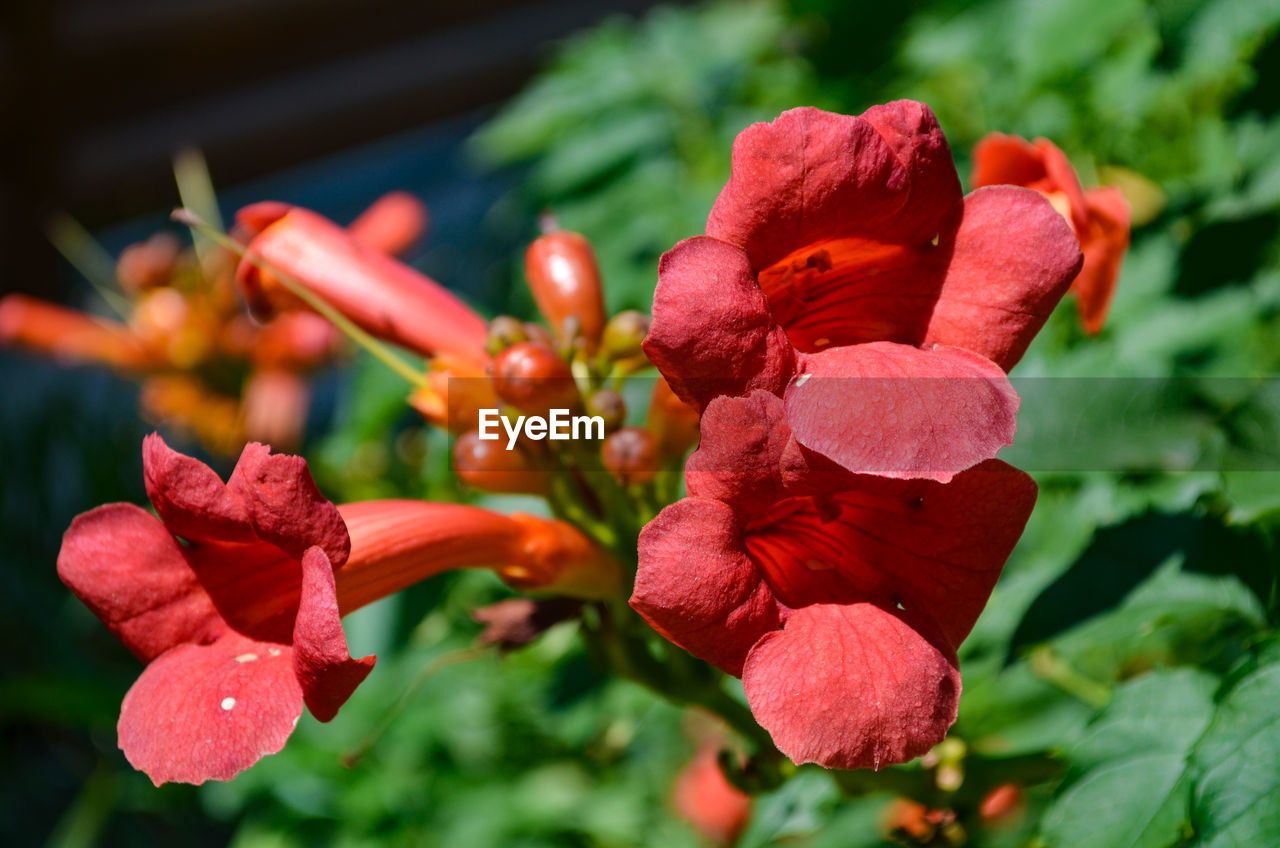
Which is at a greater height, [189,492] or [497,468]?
[189,492]

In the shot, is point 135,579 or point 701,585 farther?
point 135,579

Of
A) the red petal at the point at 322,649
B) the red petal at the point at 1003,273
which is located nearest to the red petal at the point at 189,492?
the red petal at the point at 322,649

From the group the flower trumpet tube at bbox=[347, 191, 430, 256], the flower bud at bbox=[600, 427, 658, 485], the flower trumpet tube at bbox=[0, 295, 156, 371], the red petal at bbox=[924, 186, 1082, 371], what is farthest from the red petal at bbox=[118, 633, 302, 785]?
the flower trumpet tube at bbox=[0, 295, 156, 371]

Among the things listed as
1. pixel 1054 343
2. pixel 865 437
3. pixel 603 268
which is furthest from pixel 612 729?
pixel 865 437

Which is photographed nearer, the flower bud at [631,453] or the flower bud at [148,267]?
the flower bud at [631,453]

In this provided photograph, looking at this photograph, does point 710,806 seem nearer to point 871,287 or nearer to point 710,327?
point 871,287

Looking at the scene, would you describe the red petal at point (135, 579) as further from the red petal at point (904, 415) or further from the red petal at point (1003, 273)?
the red petal at point (1003, 273)

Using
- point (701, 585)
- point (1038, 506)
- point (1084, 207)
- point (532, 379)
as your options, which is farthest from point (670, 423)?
point (1038, 506)
